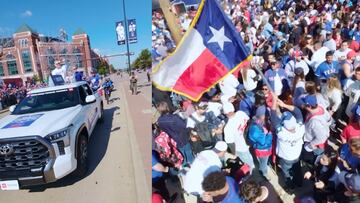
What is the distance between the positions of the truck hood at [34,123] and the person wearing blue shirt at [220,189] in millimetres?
968

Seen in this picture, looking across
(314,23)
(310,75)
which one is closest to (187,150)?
(310,75)

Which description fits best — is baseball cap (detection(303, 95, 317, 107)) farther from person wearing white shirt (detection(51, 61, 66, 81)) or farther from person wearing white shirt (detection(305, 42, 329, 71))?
person wearing white shirt (detection(51, 61, 66, 81))

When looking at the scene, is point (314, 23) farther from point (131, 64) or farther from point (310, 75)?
point (131, 64)

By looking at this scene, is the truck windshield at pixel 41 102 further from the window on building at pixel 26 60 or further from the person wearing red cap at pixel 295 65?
the person wearing red cap at pixel 295 65

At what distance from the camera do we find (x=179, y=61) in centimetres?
73

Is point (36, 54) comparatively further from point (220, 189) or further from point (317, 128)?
point (317, 128)

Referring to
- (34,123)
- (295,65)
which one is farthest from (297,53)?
(34,123)

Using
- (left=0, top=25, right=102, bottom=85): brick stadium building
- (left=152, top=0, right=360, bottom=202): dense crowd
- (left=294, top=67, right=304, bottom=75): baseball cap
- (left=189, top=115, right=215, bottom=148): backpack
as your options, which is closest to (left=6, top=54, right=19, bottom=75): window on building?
(left=0, top=25, right=102, bottom=85): brick stadium building

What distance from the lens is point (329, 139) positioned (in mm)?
904

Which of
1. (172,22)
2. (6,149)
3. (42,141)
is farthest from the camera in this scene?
(42,141)

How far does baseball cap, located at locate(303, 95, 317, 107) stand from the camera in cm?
89

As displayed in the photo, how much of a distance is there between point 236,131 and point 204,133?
0.27 feet

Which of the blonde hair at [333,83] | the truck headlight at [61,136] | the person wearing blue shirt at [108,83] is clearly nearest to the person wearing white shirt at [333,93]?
the blonde hair at [333,83]

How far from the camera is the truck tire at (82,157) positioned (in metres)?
1.76
